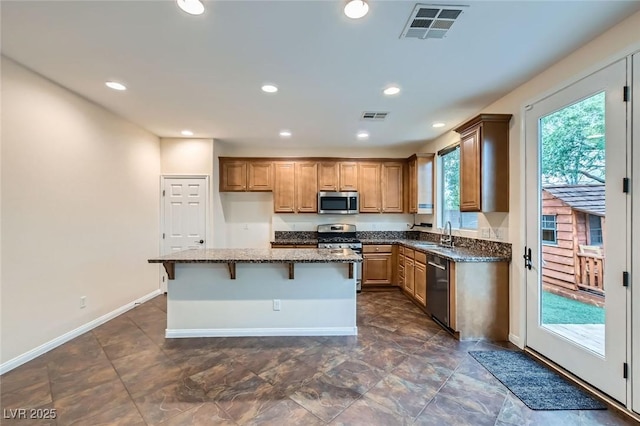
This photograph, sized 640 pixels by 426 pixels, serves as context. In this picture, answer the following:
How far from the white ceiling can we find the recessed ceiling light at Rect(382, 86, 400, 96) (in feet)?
0.27

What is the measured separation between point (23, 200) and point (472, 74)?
4421 mm

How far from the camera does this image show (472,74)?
2721 mm

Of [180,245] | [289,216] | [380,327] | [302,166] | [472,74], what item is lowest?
[380,327]

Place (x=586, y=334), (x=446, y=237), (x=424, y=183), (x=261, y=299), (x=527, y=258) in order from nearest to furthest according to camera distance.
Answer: (x=586, y=334), (x=527, y=258), (x=261, y=299), (x=446, y=237), (x=424, y=183)

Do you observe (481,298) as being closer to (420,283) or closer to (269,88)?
(420,283)

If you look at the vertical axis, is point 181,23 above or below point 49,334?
above

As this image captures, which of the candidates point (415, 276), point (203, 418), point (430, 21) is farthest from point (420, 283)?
point (430, 21)

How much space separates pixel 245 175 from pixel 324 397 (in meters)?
4.26

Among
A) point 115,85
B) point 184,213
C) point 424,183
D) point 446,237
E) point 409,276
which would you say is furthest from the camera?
point 424,183

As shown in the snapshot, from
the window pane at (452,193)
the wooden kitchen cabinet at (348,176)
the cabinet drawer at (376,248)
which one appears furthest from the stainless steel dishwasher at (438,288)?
the wooden kitchen cabinet at (348,176)

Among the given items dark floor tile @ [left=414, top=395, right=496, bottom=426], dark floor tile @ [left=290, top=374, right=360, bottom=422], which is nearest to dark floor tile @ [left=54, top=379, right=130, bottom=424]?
dark floor tile @ [left=290, top=374, right=360, bottom=422]

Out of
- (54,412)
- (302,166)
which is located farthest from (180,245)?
(54,412)

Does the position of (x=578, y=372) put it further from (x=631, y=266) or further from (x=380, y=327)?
(x=380, y=327)

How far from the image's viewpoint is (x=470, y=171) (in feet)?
11.1
